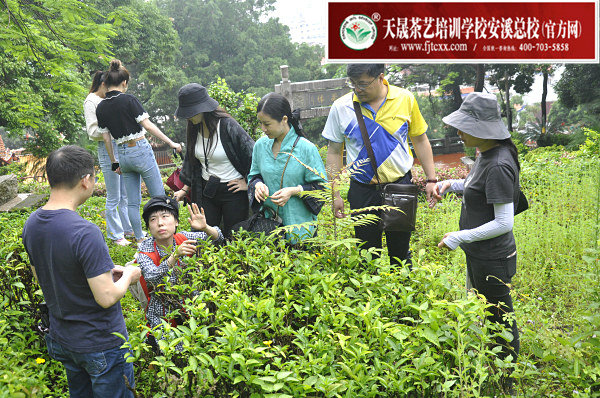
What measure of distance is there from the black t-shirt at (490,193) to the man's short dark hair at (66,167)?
6.77 feet

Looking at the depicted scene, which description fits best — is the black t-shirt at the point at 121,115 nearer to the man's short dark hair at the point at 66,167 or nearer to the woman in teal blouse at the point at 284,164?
the woman in teal blouse at the point at 284,164

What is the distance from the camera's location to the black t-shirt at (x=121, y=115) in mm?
4527

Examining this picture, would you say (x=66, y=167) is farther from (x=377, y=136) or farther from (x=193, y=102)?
(x=377, y=136)

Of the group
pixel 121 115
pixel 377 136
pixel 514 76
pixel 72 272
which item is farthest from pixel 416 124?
pixel 514 76

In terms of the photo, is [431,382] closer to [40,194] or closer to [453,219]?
[453,219]

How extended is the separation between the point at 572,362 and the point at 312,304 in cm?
107

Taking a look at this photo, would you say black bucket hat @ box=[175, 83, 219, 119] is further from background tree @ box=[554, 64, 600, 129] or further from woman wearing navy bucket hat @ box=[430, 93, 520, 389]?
background tree @ box=[554, 64, 600, 129]

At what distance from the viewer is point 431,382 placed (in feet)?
5.23

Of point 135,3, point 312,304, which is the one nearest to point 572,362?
point 312,304

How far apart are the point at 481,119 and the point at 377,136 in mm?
725

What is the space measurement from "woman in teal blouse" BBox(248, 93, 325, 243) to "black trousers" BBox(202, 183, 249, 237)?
45 centimetres

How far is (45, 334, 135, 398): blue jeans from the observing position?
212 centimetres

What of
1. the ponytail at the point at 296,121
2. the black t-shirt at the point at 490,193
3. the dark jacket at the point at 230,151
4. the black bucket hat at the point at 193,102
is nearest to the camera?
the black t-shirt at the point at 490,193

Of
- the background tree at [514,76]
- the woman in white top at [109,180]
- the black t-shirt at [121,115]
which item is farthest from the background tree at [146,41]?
the black t-shirt at [121,115]
